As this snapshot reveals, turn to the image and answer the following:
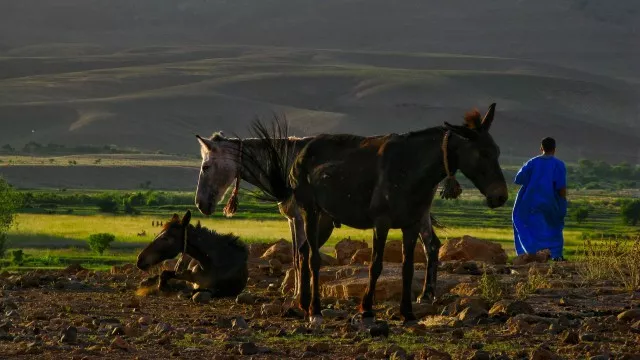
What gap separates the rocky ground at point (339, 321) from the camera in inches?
381

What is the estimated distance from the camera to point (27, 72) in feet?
609

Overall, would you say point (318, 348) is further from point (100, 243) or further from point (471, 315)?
point (100, 243)

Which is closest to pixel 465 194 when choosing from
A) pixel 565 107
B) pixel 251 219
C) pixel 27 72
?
pixel 251 219

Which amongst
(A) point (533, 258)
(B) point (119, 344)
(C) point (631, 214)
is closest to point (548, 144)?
(A) point (533, 258)

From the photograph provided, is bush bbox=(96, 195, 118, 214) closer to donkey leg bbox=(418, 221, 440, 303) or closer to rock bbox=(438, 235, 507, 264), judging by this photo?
rock bbox=(438, 235, 507, 264)

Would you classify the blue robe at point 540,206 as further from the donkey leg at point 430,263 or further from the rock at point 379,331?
the rock at point 379,331

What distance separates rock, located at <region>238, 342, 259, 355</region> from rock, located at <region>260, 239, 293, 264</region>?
30.3 ft

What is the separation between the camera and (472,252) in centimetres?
1908

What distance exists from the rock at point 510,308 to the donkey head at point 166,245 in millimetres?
4497

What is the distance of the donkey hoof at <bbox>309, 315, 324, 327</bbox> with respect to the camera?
11.7 metres

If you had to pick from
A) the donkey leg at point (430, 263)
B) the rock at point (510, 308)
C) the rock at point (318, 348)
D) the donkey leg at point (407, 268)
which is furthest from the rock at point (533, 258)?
the rock at point (318, 348)

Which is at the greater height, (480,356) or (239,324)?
(480,356)

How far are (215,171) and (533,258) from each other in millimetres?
5021

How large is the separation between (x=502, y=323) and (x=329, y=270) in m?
3.95
